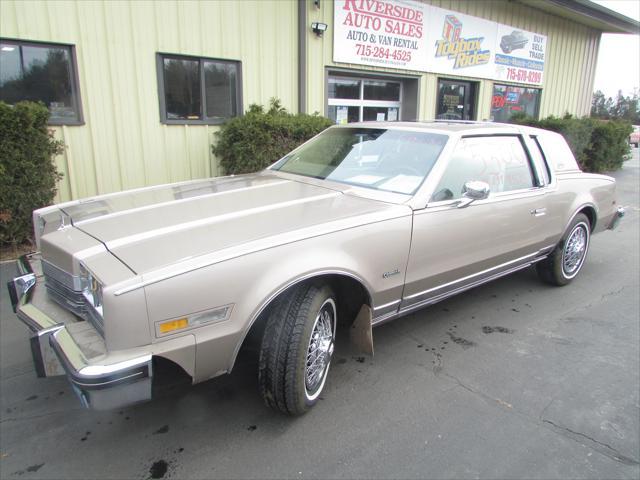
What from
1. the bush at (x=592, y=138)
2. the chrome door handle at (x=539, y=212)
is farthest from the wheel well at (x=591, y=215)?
the bush at (x=592, y=138)

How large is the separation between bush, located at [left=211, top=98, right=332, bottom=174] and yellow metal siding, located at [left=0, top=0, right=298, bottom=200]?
1.33 ft

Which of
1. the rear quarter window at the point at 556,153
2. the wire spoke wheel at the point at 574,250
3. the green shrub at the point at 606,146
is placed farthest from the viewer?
the green shrub at the point at 606,146

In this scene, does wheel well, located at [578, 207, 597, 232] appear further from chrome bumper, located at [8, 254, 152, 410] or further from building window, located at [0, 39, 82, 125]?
building window, located at [0, 39, 82, 125]

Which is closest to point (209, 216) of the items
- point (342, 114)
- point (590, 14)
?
point (342, 114)

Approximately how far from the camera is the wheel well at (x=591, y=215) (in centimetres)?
493

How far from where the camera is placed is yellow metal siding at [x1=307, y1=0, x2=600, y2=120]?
884 cm

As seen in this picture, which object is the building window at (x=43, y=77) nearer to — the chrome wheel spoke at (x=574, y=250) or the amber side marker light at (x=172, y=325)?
the amber side marker light at (x=172, y=325)

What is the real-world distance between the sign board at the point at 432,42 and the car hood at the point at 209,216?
650 cm

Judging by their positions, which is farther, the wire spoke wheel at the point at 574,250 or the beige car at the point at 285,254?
the wire spoke wheel at the point at 574,250

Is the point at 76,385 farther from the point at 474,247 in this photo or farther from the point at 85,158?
the point at 85,158

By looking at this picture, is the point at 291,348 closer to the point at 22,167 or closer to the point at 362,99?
the point at 22,167

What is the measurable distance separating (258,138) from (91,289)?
5211 mm

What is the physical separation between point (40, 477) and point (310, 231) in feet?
5.99

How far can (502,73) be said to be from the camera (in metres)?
12.7
